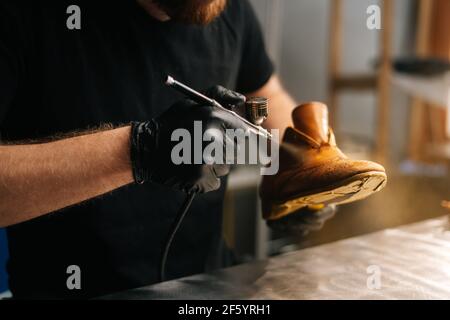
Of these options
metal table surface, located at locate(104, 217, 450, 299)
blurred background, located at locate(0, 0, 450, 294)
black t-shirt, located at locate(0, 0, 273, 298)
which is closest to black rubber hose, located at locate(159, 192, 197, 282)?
metal table surface, located at locate(104, 217, 450, 299)

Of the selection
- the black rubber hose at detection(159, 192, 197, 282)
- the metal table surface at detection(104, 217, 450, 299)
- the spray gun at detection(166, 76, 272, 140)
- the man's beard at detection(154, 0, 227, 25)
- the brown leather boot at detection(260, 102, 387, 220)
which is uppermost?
the man's beard at detection(154, 0, 227, 25)

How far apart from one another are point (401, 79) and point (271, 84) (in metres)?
1.59

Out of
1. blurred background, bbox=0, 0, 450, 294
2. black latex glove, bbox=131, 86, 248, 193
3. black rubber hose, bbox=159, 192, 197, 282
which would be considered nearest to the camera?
black latex glove, bbox=131, 86, 248, 193

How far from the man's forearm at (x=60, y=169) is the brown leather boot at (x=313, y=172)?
0.29 m

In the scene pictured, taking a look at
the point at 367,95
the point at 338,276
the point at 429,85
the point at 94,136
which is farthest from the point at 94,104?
the point at 367,95

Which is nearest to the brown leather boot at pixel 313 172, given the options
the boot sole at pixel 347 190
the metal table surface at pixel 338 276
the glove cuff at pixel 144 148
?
the boot sole at pixel 347 190

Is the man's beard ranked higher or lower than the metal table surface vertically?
higher

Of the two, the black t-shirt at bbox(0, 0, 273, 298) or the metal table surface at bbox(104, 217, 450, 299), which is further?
the black t-shirt at bbox(0, 0, 273, 298)

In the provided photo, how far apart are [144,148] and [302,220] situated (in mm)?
472

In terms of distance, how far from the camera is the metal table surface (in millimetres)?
796

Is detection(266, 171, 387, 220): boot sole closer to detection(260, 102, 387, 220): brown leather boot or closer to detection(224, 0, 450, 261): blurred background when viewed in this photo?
detection(260, 102, 387, 220): brown leather boot

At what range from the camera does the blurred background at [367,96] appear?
2324 millimetres

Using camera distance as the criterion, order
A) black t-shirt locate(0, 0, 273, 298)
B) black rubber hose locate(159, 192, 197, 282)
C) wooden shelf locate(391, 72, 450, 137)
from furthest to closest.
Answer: wooden shelf locate(391, 72, 450, 137) → black t-shirt locate(0, 0, 273, 298) → black rubber hose locate(159, 192, 197, 282)

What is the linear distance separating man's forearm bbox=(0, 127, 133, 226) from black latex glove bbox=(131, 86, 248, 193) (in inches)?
1.2
